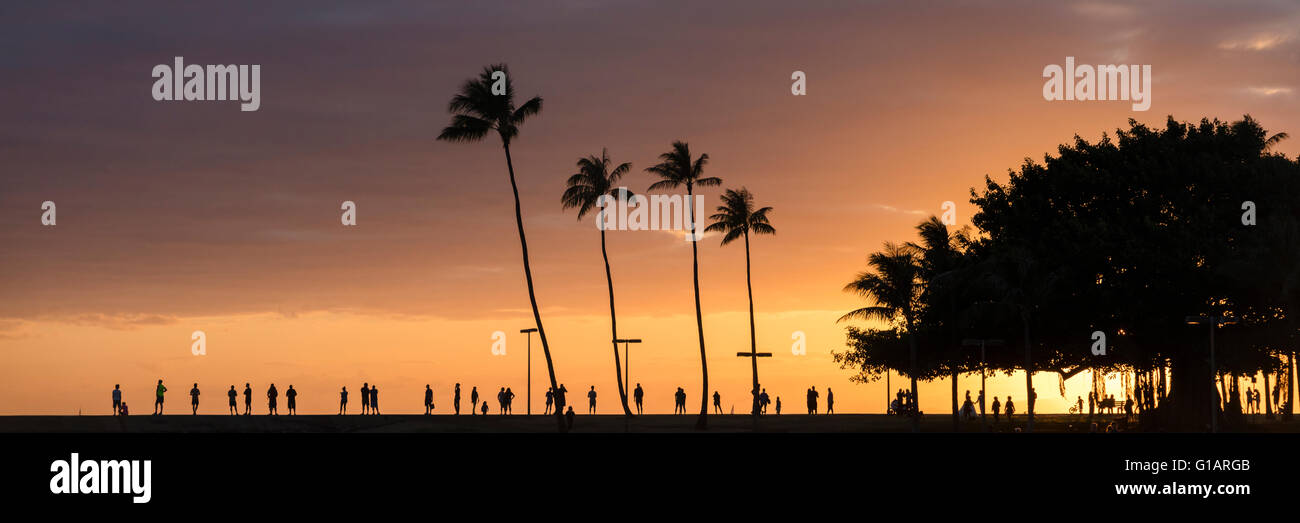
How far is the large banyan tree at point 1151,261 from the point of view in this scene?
60500 mm

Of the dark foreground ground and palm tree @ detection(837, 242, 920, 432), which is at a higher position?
palm tree @ detection(837, 242, 920, 432)

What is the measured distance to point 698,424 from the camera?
6525 centimetres

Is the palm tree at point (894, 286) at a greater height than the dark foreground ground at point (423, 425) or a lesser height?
greater

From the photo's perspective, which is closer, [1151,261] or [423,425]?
[1151,261]

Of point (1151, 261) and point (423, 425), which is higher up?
point (1151, 261)

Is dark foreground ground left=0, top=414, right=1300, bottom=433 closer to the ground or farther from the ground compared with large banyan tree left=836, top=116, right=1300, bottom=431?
closer to the ground

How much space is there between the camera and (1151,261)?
60.2 metres

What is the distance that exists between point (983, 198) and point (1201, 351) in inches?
547

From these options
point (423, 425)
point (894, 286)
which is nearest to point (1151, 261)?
point (894, 286)

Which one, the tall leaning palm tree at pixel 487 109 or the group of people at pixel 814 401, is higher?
the tall leaning palm tree at pixel 487 109

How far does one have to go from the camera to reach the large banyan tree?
60.5m

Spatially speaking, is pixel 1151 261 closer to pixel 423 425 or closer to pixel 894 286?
pixel 894 286
